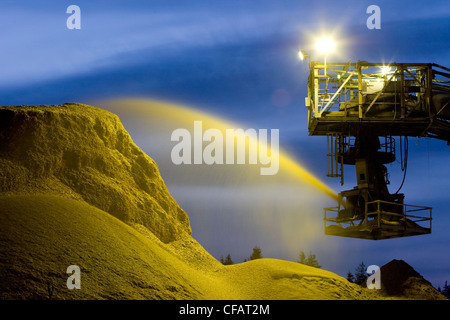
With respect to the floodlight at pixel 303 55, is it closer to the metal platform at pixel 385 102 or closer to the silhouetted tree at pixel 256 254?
the metal platform at pixel 385 102

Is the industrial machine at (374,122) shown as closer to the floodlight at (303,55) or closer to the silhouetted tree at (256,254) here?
the floodlight at (303,55)

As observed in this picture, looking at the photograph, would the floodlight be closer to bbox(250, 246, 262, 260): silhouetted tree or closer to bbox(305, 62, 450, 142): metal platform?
bbox(305, 62, 450, 142): metal platform

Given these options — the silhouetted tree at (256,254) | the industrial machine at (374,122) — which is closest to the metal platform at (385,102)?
the industrial machine at (374,122)

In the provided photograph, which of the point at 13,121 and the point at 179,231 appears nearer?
the point at 13,121

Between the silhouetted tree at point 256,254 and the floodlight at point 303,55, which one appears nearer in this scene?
the floodlight at point 303,55

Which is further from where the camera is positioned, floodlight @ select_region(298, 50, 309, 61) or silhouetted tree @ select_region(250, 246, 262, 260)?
silhouetted tree @ select_region(250, 246, 262, 260)

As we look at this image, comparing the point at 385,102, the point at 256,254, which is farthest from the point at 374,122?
the point at 256,254

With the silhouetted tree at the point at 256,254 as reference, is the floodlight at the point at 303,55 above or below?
above

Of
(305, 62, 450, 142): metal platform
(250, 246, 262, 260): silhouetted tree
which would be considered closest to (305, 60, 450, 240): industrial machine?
(305, 62, 450, 142): metal platform
